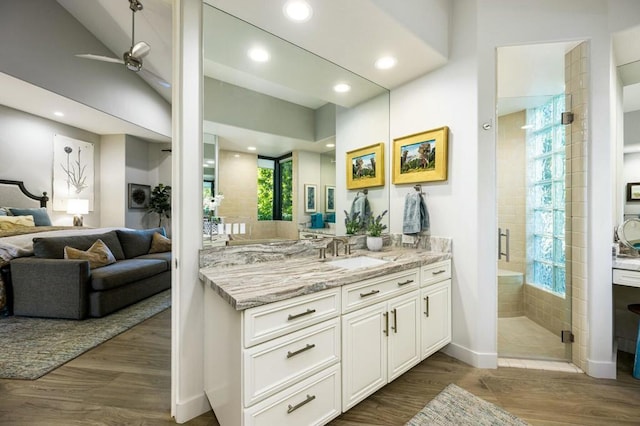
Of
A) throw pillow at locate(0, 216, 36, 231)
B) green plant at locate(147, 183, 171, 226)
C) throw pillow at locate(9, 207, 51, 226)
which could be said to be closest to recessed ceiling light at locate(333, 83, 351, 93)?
throw pillow at locate(0, 216, 36, 231)

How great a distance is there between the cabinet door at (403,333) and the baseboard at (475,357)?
0.52m

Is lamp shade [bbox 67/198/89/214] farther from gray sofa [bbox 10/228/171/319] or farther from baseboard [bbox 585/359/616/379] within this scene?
baseboard [bbox 585/359/616/379]

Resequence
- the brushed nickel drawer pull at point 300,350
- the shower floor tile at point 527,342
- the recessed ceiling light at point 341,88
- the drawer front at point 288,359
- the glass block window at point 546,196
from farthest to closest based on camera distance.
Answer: the recessed ceiling light at point 341,88 → the glass block window at point 546,196 → the shower floor tile at point 527,342 → the brushed nickel drawer pull at point 300,350 → the drawer front at point 288,359

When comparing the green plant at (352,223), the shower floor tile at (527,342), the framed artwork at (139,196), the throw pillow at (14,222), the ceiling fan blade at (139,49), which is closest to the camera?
the shower floor tile at (527,342)

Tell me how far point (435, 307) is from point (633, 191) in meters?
2.03

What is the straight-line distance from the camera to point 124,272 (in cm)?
321

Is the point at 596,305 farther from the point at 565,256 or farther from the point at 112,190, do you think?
the point at 112,190

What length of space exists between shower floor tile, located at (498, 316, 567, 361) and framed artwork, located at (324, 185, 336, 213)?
1.86 m

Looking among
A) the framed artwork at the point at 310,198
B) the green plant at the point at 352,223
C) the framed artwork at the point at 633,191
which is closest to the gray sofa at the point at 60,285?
the framed artwork at the point at 310,198

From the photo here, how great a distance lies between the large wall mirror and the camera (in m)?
1.73

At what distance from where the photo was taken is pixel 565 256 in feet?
7.09

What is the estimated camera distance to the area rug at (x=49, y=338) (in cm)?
203

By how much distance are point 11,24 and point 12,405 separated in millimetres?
4316

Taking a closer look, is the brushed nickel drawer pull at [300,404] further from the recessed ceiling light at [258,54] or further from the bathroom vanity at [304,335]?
the recessed ceiling light at [258,54]
